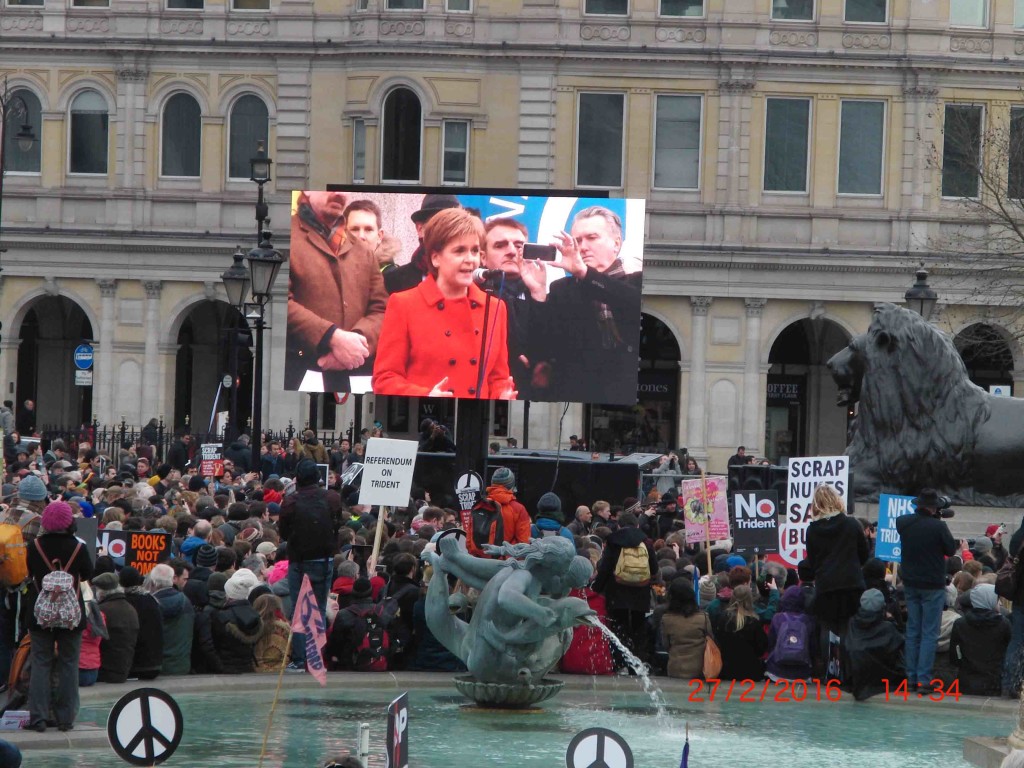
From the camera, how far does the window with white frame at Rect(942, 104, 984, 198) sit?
149 feet

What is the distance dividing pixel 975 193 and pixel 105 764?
121 feet

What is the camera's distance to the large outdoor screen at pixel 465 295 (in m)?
32.6

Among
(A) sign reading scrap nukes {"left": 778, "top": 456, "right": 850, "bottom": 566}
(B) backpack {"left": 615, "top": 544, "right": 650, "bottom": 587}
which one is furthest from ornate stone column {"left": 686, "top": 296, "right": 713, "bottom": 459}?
(B) backpack {"left": 615, "top": 544, "right": 650, "bottom": 587}

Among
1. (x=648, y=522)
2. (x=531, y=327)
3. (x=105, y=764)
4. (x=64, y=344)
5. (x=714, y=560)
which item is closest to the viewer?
(x=105, y=764)

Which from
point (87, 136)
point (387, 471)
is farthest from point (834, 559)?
point (87, 136)

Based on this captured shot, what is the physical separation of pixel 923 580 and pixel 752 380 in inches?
1190

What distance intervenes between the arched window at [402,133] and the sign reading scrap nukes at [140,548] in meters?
30.2

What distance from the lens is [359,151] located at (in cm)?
4772

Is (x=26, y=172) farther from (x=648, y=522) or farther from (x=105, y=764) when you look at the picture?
(x=105, y=764)

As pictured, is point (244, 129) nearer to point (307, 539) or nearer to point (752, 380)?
point (752, 380)

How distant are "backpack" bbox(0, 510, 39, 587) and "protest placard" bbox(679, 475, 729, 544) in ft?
24.7

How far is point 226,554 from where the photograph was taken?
17172 mm

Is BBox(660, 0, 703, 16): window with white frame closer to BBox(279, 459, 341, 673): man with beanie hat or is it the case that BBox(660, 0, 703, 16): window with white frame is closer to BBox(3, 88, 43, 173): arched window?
BBox(3, 88, 43, 173): arched window

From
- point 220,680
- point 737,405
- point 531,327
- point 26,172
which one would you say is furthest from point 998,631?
point 26,172
